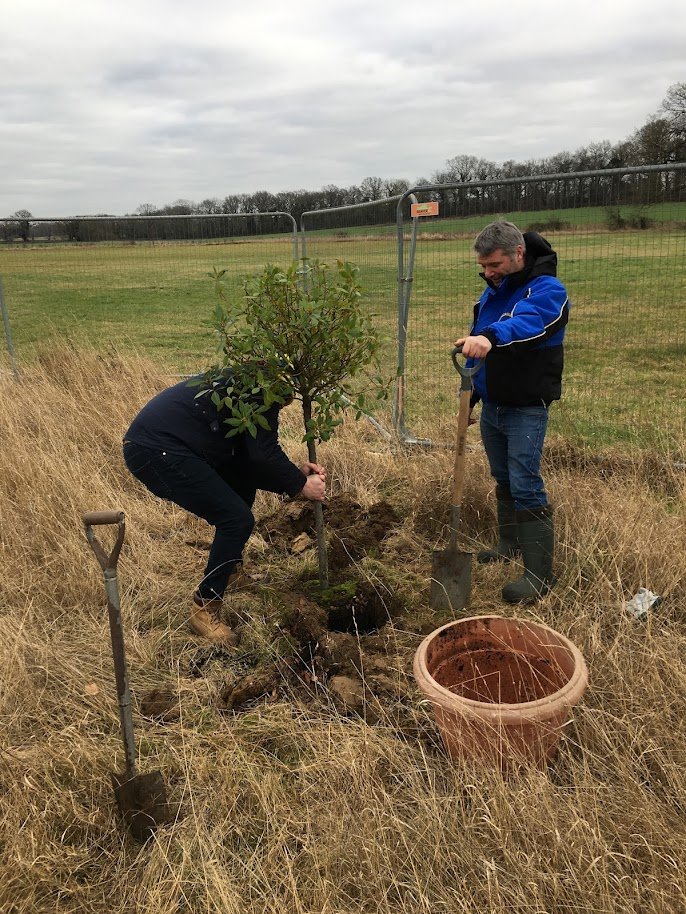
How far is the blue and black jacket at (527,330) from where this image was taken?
Answer: 125 inches

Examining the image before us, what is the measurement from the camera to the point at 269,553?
425cm

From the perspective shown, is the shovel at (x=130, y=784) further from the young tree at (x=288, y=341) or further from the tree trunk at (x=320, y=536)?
the tree trunk at (x=320, y=536)

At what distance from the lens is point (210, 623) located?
3395 millimetres

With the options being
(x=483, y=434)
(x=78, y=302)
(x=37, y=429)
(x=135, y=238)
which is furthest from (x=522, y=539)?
(x=78, y=302)

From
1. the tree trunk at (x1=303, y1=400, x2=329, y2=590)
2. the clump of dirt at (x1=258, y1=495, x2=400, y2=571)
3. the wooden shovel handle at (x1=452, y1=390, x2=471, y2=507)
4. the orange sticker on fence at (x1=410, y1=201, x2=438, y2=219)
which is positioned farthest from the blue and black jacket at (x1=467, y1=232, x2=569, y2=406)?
the orange sticker on fence at (x1=410, y1=201, x2=438, y2=219)

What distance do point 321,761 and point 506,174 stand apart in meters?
6.32

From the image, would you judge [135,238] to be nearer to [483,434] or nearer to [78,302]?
[78,302]

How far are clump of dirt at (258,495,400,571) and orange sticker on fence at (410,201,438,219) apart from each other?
2.24 metres

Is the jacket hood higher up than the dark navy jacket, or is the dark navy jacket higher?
the jacket hood

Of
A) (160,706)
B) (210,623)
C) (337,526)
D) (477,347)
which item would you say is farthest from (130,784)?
(337,526)

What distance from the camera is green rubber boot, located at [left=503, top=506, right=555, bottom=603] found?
3479 mm

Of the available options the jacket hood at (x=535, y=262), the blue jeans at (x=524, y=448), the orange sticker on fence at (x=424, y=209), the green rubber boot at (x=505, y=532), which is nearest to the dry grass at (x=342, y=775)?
the green rubber boot at (x=505, y=532)

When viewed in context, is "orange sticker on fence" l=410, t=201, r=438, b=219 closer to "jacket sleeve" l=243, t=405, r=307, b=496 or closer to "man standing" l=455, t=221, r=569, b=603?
"man standing" l=455, t=221, r=569, b=603

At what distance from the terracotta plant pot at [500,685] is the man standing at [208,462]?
0.96m
